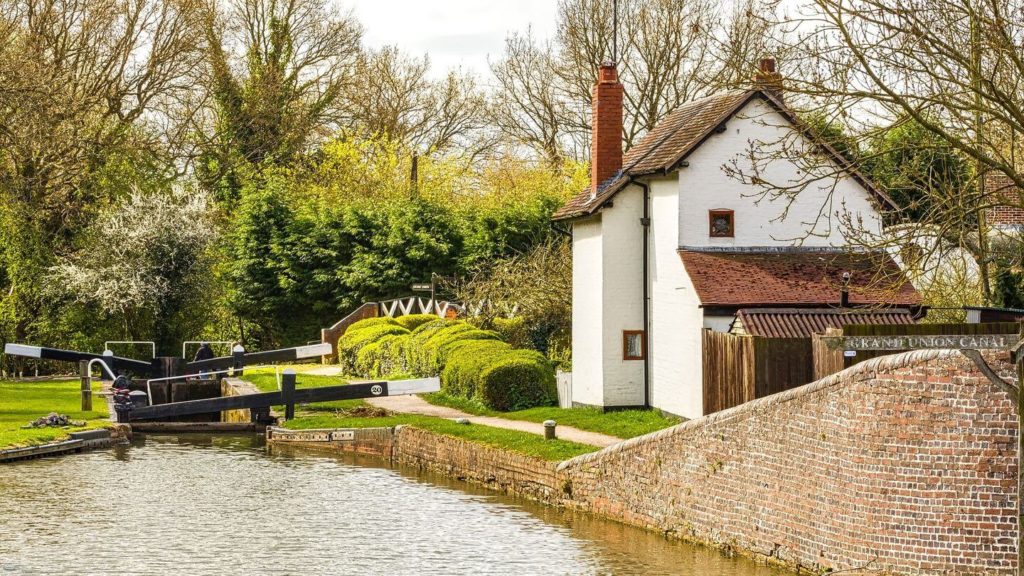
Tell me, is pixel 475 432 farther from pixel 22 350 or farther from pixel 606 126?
pixel 22 350

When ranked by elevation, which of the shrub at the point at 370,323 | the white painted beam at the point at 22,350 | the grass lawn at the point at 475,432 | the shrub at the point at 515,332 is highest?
the shrub at the point at 370,323

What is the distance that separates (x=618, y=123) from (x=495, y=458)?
9.21 meters

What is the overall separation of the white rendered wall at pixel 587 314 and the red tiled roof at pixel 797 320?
4.69m

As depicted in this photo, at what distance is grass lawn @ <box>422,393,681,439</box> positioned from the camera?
2497 cm

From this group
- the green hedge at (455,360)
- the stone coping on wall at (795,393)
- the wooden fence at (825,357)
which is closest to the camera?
the stone coping on wall at (795,393)

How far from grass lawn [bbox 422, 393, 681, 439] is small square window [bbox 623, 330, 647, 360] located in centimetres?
118

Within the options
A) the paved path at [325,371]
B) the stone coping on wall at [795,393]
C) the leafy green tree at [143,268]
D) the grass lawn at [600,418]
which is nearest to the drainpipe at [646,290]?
the grass lawn at [600,418]

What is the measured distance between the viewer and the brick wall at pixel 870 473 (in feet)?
49.9

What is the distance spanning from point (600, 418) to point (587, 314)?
307cm

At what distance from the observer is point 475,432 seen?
84.2 ft

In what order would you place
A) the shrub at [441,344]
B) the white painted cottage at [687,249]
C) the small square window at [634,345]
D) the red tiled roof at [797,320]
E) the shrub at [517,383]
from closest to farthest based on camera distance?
the red tiled roof at [797,320] → the white painted cottage at [687,249] → the small square window at [634,345] → the shrub at [517,383] → the shrub at [441,344]

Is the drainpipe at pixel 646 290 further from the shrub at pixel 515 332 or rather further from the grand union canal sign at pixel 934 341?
the grand union canal sign at pixel 934 341

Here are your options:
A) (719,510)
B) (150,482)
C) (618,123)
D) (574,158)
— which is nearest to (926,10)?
(719,510)

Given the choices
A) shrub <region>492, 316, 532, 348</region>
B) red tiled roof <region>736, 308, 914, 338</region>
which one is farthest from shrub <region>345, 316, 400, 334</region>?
red tiled roof <region>736, 308, 914, 338</region>
